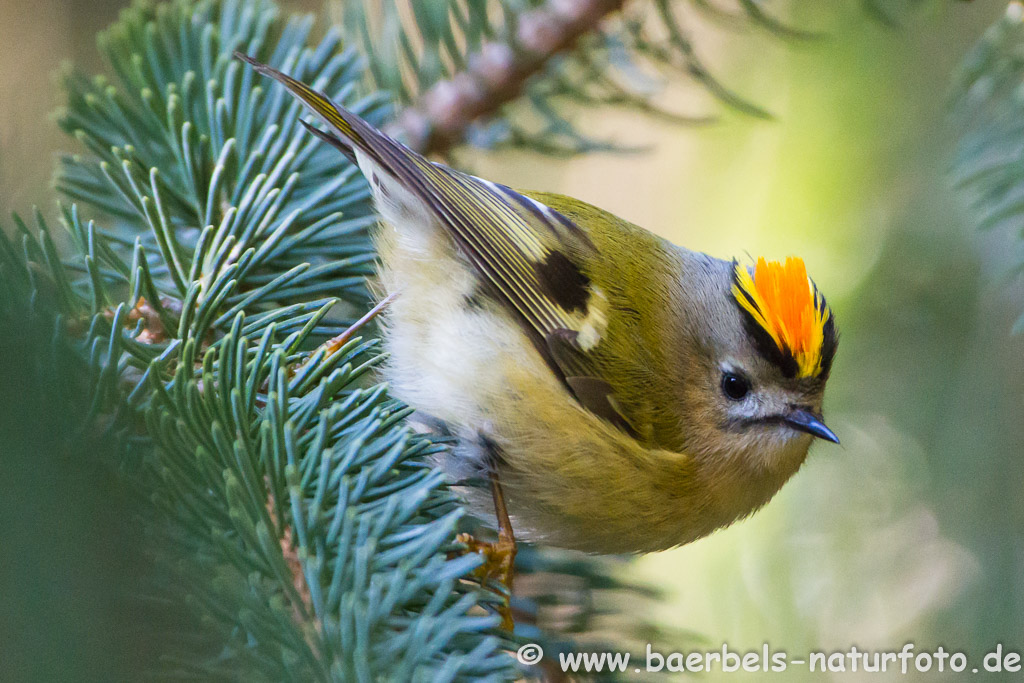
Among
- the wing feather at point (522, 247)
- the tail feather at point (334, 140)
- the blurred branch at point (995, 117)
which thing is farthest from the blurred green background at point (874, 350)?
the tail feather at point (334, 140)

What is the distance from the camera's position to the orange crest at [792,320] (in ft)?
3.86

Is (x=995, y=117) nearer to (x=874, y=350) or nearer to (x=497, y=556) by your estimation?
(x=874, y=350)

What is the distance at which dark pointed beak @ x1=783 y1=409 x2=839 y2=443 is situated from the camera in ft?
3.79

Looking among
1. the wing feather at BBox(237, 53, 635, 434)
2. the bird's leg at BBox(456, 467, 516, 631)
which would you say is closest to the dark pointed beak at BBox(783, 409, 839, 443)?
the wing feather at BBox(237, 53, 635, 434)

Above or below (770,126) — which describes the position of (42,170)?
below

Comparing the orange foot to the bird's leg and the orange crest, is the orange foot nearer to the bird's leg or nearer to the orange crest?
the bird's leg

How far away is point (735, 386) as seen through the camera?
1278 mm

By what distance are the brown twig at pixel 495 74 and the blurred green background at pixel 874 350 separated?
139 mm

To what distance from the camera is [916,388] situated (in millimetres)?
1378

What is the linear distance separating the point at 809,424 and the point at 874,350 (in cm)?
32

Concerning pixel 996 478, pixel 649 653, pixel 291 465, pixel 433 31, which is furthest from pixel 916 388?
pixel 291 465

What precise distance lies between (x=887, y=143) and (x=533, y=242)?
0.76 metres

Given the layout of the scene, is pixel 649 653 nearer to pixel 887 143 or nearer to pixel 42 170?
pixel 42 170

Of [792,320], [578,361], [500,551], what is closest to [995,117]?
[792,320]
